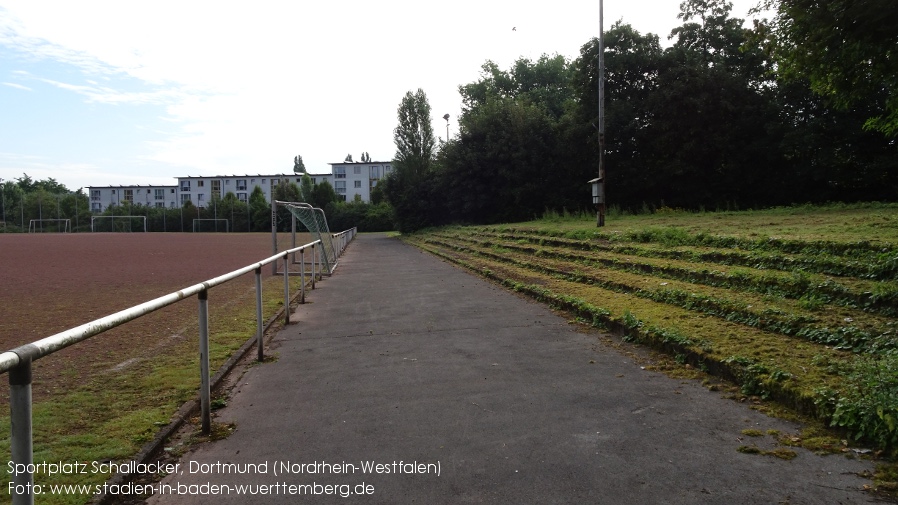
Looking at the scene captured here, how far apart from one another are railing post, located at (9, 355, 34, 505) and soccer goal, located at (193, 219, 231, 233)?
76.6 m

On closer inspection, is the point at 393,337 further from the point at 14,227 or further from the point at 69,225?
the point at 14,227

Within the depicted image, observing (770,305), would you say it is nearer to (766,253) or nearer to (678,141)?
(766,253)

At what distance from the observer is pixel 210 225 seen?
77750 mm

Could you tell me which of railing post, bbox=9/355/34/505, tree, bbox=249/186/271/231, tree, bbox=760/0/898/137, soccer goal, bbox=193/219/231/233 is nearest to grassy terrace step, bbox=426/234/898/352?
tree, bbox=760/0/898/137

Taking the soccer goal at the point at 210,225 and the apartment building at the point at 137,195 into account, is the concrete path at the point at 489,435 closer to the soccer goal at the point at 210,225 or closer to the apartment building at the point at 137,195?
the soccer goal at the point at 210,225

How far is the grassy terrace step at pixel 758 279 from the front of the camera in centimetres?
628

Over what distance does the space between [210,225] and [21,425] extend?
80.7m

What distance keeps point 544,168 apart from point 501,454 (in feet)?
126

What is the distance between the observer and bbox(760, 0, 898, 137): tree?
803cm

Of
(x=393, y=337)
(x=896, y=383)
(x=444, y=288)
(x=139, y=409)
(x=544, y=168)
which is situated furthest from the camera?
(x=544, y=168)

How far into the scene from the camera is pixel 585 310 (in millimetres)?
8711

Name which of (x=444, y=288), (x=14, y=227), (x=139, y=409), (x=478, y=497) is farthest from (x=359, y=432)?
(x=14, y=227)

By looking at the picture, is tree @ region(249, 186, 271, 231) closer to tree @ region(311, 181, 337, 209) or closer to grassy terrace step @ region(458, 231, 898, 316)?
tree @ region(311, 181, 337, 209)

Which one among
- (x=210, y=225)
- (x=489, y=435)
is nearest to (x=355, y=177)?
(x=210, y=225)
